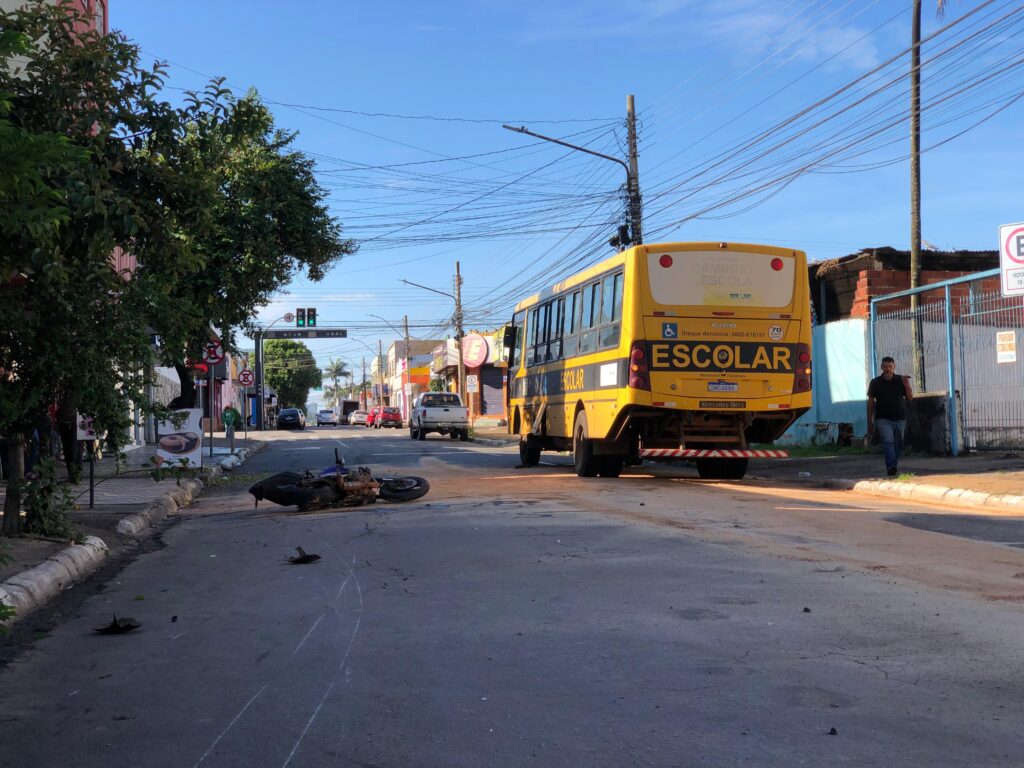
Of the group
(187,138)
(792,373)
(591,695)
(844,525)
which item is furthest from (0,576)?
(792,373)

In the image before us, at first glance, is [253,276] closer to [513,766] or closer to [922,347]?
[922,347]

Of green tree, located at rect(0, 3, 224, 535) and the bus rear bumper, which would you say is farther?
the bus rear bumper

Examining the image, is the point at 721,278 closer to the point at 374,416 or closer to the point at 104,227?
the point at 104,227

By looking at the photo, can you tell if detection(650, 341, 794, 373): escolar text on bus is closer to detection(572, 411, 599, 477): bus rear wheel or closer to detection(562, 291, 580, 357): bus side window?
detection(572, 411, 599, 477): bus rear wheel

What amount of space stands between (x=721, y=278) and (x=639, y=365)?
1.88 meters

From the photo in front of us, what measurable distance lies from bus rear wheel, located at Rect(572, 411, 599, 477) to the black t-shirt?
451 cm

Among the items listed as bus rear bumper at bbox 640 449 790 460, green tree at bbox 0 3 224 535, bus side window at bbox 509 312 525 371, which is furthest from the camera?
bus side window at bbox 509 312 525 371

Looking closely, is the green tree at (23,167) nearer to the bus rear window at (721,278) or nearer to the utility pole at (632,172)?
the bus rear window at (721,278)

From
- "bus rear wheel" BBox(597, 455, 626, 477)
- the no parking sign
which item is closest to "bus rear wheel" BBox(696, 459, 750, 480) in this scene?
"bus rear wheel" BBox(597, 455, 626, 477)

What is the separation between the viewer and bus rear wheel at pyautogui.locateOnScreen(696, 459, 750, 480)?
1700cm

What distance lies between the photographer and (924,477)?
1444 cm

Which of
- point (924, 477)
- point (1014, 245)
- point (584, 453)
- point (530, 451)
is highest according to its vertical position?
point (1014, 245)

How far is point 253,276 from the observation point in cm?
2364

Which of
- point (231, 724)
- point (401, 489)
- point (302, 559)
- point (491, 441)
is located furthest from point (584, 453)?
point (491, 441)
